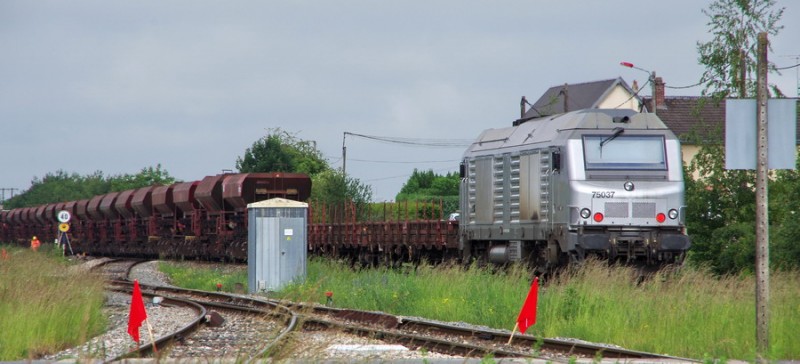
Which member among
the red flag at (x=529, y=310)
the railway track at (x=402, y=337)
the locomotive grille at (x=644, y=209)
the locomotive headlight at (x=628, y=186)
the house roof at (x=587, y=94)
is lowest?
the railway track at (x=402, y=337)

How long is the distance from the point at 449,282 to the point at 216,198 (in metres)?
21.9

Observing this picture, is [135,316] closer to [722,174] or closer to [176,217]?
[722,174]

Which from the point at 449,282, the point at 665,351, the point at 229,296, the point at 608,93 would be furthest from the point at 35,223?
the point at 665,351

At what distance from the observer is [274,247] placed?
82.1 ft

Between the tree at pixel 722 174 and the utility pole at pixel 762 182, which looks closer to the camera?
the utility pole at pixel 762 182

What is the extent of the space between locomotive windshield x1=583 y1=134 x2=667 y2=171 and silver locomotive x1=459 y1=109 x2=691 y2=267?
0.02 meters

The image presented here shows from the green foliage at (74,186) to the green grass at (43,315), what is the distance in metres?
90.5

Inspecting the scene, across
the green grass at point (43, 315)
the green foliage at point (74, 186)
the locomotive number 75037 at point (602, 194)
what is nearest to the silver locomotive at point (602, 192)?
the locomotive number 75037 at point (602, 194)

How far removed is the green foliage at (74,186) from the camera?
357 ft

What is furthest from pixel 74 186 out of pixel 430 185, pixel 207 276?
pixel 207 276

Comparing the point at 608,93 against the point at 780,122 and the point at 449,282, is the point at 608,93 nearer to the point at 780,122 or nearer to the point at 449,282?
Answer: the point at 449,282

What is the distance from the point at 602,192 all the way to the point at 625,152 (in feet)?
3.21

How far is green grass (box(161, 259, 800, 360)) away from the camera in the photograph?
12.7m

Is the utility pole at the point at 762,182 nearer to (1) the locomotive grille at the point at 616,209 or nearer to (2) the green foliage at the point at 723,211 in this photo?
(1) the locomotive grille at the point at 616,209
